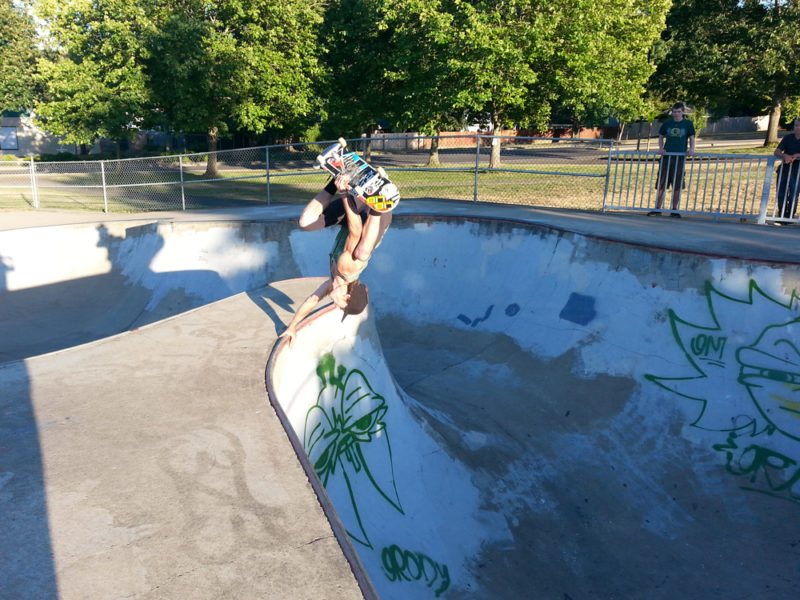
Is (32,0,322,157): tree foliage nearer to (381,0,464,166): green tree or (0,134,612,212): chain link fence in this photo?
(0,134,612,212): chain link fence

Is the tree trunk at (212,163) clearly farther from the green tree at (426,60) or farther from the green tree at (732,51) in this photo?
the green tree at (732,51)

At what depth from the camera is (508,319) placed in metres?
8.92

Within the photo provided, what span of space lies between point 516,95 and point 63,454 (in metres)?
19.8

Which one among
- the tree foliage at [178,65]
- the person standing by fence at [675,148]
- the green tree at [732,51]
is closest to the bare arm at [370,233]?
the person standing by fence at [675,148]

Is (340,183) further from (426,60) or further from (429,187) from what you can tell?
(426,60)

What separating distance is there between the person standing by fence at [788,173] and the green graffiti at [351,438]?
7.55 metres

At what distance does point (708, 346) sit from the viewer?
691 centimetres

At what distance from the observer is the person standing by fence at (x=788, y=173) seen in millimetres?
9625

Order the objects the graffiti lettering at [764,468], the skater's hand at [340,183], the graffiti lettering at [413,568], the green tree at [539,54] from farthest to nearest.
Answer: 1. the green tree at [539,54]
2. the graffiti lettering at [764,468]
3. the skater's hand at [340,183]
4. the graffiti lettering at [413,568]

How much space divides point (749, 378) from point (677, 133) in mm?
5938

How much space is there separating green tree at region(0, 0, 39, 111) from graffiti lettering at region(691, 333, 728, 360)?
42387mm

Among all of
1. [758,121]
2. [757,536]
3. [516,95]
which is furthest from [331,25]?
[758,121]

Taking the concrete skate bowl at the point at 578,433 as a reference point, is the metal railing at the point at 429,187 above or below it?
above

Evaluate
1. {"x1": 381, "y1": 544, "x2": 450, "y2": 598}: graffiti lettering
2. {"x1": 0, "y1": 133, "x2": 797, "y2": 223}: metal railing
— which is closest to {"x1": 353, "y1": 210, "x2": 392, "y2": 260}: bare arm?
{"x1": 381, "y1": 544, "x2": 450, "y2": 598}: graffiti lettering
